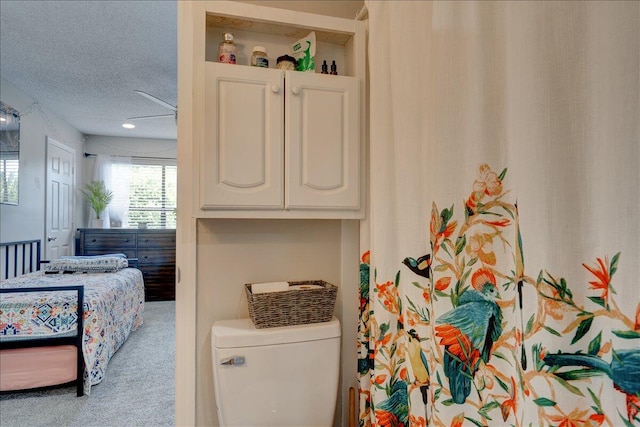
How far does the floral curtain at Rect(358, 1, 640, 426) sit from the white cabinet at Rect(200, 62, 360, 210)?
30cm

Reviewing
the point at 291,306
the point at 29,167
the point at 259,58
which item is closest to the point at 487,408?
the point at 291,306

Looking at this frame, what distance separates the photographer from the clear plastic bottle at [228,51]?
118 centimetres

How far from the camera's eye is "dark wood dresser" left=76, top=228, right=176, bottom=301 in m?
4.52

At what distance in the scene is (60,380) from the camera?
7.34 feet

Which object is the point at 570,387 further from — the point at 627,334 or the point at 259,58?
the point at 259,58

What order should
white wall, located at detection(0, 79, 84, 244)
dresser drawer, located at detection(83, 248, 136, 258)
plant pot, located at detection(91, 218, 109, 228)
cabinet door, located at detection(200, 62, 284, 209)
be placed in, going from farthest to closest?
1. plant pot, located at detection(91, 218, 109, 228)
2. dresser drawer, located at detection(83, 248, 136, 258)
3. white wall, located at detection(0, 79, 84, 244)
4. cabinet door, located at detection(200, 62, 284, 209)

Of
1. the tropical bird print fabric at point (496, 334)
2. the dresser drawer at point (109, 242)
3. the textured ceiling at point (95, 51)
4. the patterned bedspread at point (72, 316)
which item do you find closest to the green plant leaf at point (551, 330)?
the tropical bird print fabric at point (496, 334)

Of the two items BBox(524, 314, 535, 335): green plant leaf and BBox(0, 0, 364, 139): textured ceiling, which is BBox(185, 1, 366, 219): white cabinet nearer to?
BBox(0, 0, 364, 139): textured ceiling

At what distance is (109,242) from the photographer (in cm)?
453

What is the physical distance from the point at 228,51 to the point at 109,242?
165 inches

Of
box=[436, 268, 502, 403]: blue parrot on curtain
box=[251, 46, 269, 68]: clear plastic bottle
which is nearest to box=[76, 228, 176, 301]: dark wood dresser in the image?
box=[251, 46, 269, 68]: clear plastic bottle

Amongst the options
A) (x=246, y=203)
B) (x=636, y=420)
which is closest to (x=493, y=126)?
(x=636, y=420)

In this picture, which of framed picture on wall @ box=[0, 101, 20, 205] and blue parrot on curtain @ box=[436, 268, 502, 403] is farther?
framed picture on wall @ box=[0, 101, 20, 205]

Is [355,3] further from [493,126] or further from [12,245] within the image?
[12,245]
